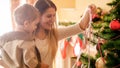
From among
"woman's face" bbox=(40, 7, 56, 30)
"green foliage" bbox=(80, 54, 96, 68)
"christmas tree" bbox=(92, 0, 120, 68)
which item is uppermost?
"woman's face" bbox=(40, 7, 56, 30)

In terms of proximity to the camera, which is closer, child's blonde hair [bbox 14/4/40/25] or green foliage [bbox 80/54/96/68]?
child's blonde hair [bbox 14/4/40/25]

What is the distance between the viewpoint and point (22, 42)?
3.39ft

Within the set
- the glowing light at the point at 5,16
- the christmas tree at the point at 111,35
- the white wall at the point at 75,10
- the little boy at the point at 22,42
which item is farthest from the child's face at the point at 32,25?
the glowing light at the point at 5,16

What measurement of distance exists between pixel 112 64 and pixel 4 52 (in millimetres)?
540

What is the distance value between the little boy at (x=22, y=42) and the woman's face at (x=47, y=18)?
0.06 m

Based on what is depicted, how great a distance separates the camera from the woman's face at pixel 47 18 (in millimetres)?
1125

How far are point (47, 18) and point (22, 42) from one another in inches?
7.5

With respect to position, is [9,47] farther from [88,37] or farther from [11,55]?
[88,37]

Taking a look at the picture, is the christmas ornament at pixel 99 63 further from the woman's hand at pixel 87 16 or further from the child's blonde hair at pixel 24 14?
the child's blonde hair at pixel 24 14

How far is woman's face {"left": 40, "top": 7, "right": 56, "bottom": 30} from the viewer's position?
3.69 feet

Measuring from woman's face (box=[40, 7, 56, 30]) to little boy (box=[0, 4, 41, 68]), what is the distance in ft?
0.20

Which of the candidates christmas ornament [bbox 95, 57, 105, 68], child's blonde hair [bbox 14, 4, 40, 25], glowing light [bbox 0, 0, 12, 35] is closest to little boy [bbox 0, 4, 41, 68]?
child's blonde hair [bbox 14, 4, 40, 25]

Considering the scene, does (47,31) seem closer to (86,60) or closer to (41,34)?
(41,34)

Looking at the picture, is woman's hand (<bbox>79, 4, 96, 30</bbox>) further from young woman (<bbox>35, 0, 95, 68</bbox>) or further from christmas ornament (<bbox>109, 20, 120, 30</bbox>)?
christmas ornament (<bbox>109, 20, 120, 30</bbox>)
